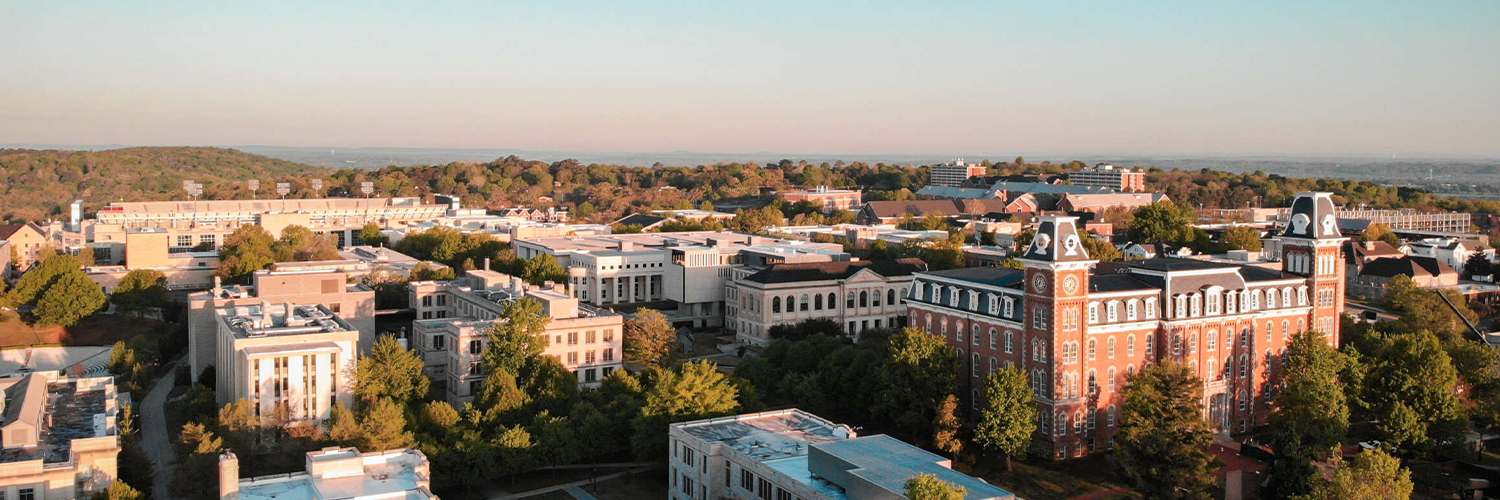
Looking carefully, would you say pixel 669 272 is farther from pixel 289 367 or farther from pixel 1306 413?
pixel 1306 413

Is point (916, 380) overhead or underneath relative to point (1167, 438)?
overhead

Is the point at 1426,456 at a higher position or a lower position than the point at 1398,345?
lower

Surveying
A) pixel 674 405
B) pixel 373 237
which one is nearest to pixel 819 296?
pixel 674 405

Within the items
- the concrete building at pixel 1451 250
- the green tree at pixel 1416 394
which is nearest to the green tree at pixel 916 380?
the green tree at pixel 1416 394

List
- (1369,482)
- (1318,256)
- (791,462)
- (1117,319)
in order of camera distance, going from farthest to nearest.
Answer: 1. (1318,256)
2. (1117,319)
3. (791,462)
4. (1369,482)

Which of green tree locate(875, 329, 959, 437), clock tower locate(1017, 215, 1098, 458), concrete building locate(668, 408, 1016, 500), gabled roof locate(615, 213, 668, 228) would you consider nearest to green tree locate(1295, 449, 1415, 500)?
concrete building locate(668, 408, 1016, 500)

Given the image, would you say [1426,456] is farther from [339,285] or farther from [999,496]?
[339,285]

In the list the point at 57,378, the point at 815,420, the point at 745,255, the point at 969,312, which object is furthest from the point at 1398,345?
the point at 57,378
